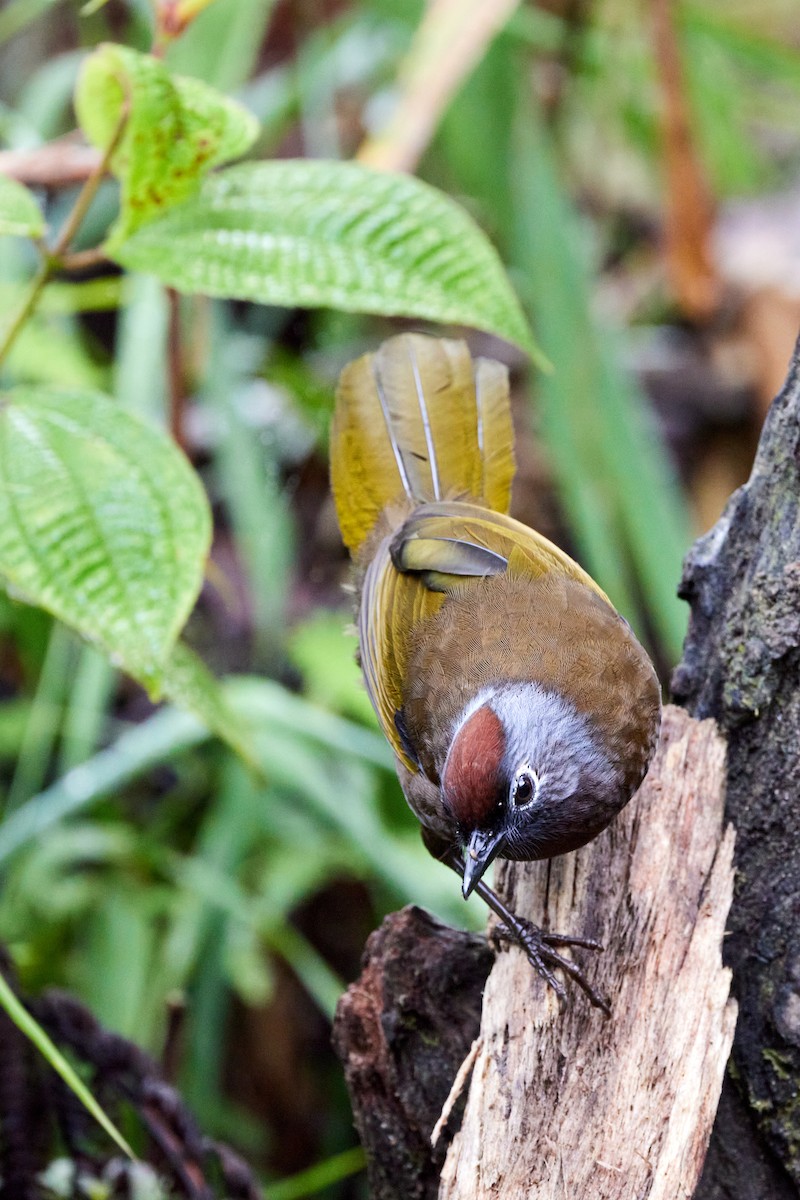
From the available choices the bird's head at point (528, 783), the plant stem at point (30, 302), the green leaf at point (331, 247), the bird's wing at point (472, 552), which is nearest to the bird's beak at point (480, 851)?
the bird's head at point (528, 783)

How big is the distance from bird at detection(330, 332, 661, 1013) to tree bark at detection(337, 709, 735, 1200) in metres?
0.05

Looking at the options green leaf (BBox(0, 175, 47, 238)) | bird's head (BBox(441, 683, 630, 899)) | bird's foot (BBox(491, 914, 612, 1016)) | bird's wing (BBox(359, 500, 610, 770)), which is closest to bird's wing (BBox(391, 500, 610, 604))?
bird's wing (BBox(359, 500, 610, 770))

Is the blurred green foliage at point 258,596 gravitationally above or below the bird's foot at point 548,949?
above

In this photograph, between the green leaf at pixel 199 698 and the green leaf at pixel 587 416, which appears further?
the green leaf at pixel 587 416

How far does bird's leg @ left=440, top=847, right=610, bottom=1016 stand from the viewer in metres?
1.74

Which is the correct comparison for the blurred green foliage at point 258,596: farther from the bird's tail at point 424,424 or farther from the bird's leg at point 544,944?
the bird's leg at point 544,944

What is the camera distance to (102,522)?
1794mm

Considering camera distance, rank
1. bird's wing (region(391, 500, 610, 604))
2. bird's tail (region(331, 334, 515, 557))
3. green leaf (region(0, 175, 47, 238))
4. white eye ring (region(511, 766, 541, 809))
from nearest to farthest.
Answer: green leaf (region(0, 175, 47, 238)) < white eye ring (region(511, 766, 541, 809)) < bird's wing (region(391, 500, 610, 604)) < bird's tail (region(331, 334, 515, 557))

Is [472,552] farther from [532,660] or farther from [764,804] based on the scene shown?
[764,804]

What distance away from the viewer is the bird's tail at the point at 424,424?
8.59 ft

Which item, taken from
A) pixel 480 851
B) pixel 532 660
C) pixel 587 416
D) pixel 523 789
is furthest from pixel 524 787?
pixel 587 416

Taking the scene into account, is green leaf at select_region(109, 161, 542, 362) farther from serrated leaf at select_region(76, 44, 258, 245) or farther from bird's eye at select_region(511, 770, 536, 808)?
bird's eye at select_region(511, 770, 536, 808)

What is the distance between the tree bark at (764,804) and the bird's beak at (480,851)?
38 centimetres

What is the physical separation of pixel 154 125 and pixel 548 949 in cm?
138
